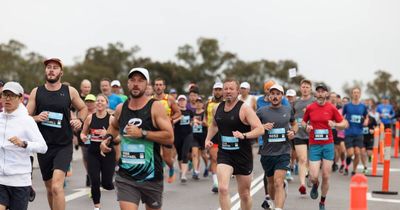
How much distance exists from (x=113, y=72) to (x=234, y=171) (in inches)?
3651

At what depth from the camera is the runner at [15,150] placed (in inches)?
262

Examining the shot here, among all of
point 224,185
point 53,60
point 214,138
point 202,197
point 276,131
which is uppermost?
point 53,60

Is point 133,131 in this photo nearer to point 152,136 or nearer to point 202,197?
point 152,136

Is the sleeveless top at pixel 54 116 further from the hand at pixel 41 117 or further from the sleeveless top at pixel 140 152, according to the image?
the sleeveless top at pixel 140 152

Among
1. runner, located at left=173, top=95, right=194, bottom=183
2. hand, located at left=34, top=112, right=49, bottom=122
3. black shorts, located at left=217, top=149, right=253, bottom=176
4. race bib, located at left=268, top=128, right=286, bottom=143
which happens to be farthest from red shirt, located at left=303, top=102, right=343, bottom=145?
hand, located at left=34, top=112, right=49, bottom=122

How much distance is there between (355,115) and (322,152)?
5.85 metres

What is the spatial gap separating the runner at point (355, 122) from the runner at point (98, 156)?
781 cm

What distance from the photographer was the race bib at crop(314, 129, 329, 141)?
11117 millimetres

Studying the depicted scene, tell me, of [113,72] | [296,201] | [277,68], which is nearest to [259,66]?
[277,68]

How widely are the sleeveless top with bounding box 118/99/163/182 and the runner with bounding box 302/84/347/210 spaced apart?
5066 millimetres

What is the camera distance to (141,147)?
6406 millimetres

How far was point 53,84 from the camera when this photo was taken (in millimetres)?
8391

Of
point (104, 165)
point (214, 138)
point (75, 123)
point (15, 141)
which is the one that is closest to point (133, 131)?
point (15, 141)

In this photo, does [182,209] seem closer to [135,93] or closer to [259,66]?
[135,93]
